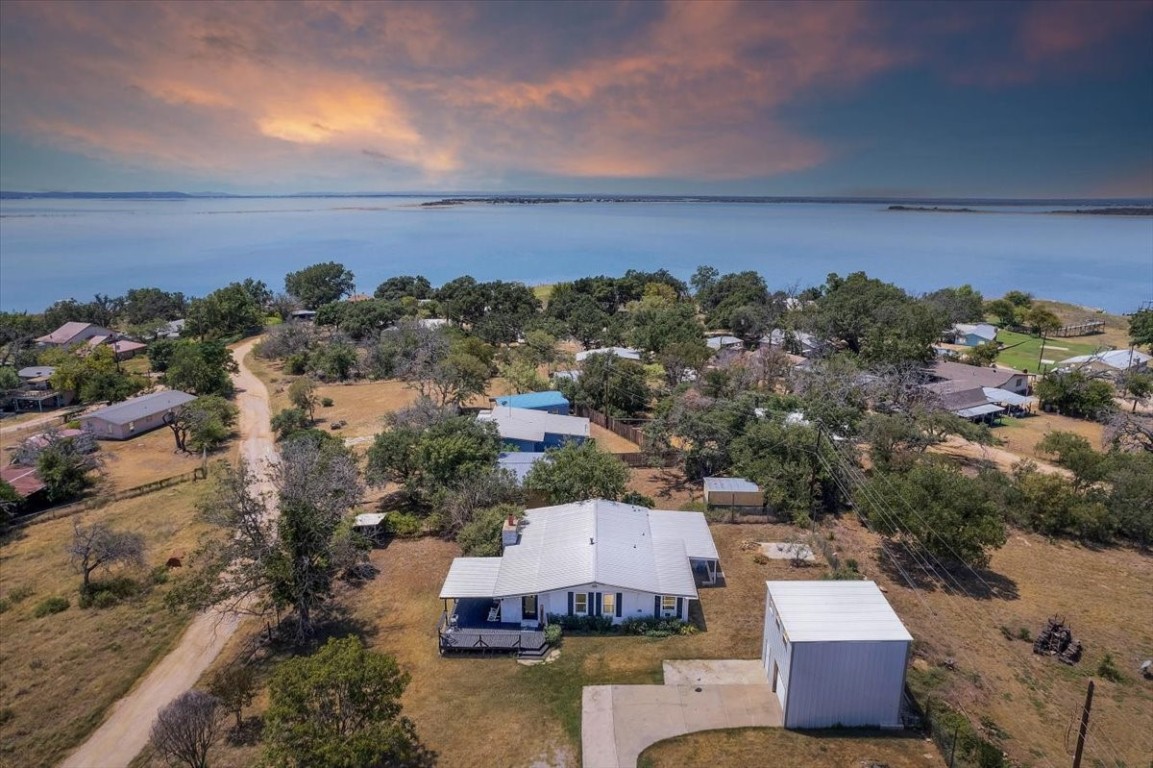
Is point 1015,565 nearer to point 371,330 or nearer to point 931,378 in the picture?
point 931,378

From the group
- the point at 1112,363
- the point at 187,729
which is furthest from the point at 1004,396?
the point at 187,729

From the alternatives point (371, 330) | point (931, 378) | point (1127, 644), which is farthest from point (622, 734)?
point (371, 330)

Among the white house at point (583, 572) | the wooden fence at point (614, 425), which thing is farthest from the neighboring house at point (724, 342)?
the white house at point (583, 572)

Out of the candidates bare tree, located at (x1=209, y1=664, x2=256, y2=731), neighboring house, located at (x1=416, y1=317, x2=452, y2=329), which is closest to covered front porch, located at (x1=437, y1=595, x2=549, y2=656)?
bare tree, located at (x1=209, y1=664, x2=256, y2=731)

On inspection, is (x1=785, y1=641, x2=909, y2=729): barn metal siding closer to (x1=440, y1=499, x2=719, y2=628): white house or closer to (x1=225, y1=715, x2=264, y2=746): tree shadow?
(x1=440, y1=499, x2=719, y2=628): white house

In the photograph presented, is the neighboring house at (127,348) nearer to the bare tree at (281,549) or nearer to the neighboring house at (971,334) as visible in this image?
the bare tree at (281,549)

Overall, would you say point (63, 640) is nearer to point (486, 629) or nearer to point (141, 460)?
point (486, 629)
